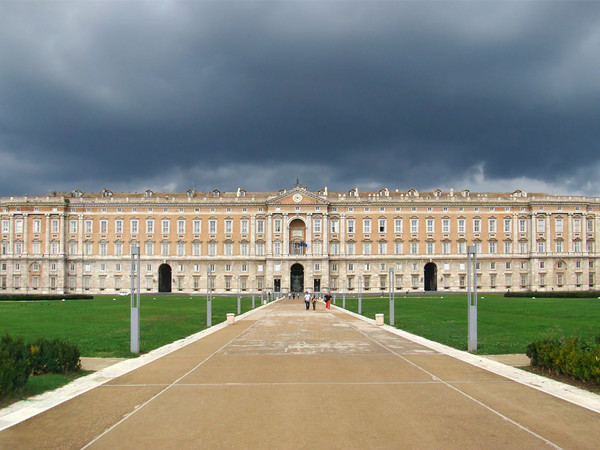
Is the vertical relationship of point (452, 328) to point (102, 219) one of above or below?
below

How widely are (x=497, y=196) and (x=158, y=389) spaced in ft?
295

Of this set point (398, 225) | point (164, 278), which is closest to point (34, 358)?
point (398, 225)

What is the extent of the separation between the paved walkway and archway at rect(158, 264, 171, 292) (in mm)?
76798

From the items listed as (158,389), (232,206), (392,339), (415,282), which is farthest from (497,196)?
(158,389)

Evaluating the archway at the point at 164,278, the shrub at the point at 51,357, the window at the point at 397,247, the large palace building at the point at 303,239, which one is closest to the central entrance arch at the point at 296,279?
the large palace building at the point at 303,239

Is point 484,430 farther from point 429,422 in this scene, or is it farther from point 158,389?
point 158,389

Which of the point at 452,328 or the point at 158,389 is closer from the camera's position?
the point at 158,389

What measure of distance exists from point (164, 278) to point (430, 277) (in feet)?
155

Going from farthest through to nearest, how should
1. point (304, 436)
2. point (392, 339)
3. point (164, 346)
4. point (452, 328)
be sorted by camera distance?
point (452, 328) → point (392, 339) → point (164, 346) → point (304, 436)

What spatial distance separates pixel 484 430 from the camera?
8.27m

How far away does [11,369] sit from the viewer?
33.4 ft

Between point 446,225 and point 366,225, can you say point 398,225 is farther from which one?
point 446,225

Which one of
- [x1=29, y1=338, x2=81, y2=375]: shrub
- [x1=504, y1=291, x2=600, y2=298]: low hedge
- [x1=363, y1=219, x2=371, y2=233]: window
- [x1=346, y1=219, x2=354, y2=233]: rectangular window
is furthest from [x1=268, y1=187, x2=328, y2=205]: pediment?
[x1=29, y1=338, x2=81, y2=375]: shrub

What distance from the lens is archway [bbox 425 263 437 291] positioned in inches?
3548
